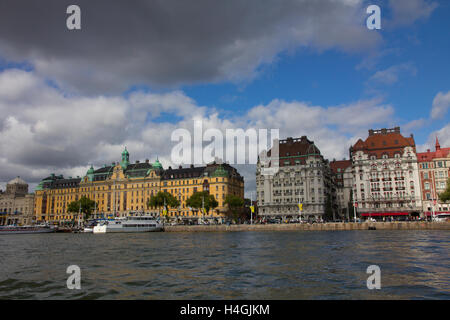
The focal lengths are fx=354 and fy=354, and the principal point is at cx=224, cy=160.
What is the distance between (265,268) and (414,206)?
114 meters

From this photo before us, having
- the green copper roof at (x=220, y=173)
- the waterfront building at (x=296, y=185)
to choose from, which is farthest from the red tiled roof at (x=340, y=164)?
the green copper roof at (x=220, y=173)

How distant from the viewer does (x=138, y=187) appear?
557 ft

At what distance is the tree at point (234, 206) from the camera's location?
135875 millimetres

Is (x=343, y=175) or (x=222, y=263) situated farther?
(x=343, y=175)

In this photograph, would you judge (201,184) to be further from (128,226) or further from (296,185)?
(128,226)

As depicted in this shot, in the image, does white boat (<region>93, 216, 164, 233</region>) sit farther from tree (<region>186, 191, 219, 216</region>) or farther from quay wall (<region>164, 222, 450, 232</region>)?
tree (<region>186, 191, 219, 216</region>)

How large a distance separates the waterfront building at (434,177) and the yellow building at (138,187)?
246ft

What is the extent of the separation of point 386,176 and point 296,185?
32095mm

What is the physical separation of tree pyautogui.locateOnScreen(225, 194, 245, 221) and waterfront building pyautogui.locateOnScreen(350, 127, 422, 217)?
43205mm

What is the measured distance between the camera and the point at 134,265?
27312 mm

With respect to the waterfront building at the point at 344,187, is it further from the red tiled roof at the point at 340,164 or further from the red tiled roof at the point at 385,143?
the red tiled roof at the point at 385,143

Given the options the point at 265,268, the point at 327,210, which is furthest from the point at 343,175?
the point at 265,268

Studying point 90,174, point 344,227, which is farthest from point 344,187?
point 90,174
